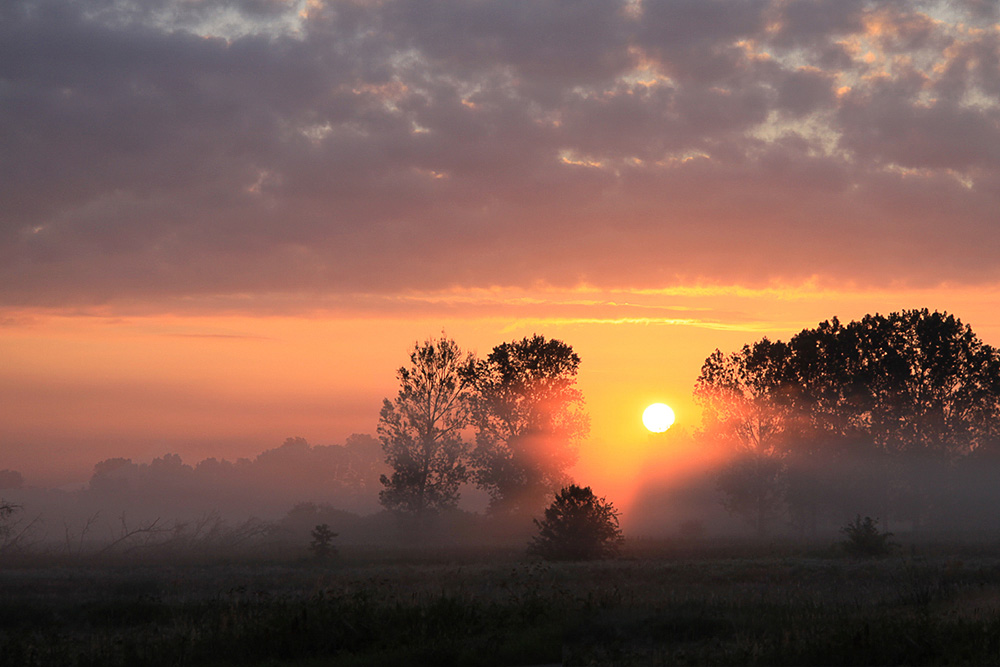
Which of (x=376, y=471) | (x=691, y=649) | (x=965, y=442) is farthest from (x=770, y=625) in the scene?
(x=376, y=471)

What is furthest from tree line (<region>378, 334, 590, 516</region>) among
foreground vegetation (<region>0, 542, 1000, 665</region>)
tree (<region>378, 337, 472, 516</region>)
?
foreground vegetation (<region>0, 542, 1000, 665</region>)

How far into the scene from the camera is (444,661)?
13.5 m

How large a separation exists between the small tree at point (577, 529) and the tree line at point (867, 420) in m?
27.0

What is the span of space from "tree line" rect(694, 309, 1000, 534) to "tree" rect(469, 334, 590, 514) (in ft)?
41.1

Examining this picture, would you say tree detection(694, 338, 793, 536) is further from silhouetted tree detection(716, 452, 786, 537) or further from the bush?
the bush

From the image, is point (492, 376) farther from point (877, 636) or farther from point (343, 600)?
point (877, 636)

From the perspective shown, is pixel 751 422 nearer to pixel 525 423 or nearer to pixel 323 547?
pixel 525 423

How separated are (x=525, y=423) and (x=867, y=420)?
81.2 feet

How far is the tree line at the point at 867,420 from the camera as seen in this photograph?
5400 centimetres

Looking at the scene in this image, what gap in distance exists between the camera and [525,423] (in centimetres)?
5562

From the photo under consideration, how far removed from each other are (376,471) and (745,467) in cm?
12676

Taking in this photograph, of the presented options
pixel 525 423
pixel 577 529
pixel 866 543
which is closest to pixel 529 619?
pixel 577 529

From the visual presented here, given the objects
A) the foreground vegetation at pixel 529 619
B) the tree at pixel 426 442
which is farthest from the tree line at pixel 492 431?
the foreground vegetation at pixel 529 619

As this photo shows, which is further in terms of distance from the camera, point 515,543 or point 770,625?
point 515,543
